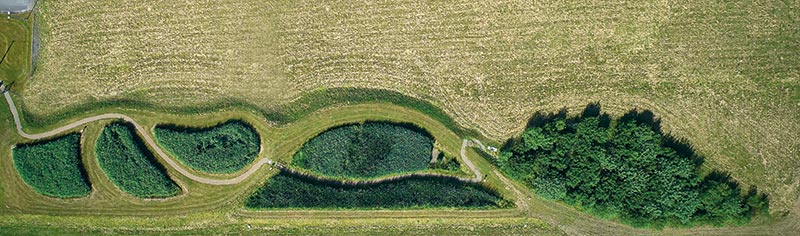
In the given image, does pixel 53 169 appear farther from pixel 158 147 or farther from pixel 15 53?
pixel 15 53

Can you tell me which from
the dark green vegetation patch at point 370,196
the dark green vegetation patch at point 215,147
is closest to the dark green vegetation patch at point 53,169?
the dark green vegetation patch at point 215,147

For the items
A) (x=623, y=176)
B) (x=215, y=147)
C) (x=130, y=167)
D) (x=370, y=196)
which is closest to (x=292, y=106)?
(x=215, y=147)

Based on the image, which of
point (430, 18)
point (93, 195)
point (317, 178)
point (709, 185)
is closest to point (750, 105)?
point (709, 185)

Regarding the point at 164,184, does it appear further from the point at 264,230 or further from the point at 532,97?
the point at 532,97

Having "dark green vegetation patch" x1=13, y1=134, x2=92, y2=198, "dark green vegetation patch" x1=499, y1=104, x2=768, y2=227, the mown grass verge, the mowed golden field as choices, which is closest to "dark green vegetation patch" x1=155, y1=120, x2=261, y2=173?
the mown grass verge

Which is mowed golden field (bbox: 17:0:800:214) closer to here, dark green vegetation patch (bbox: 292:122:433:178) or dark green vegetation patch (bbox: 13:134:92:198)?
dark green vegetation patch (bbox: 13:134:92:198)

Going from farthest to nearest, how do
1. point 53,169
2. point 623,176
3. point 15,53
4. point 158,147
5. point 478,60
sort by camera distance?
point 478,60
point 15,53
point 158,147
point 53,169
point 623,176
